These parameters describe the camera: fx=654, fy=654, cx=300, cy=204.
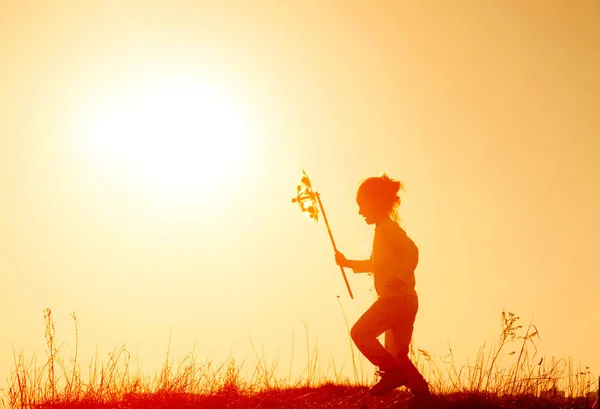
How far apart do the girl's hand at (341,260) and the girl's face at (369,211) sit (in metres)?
0.51

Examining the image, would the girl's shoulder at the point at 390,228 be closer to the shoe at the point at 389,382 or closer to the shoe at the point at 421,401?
the shoe at the point at 389,382

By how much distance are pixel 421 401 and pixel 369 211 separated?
199 centimetres

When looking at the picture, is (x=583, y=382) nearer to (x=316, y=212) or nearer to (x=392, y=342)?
(x=392, y=342)

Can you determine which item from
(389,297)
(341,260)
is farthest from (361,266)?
(389,297)

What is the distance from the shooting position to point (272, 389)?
7988mm

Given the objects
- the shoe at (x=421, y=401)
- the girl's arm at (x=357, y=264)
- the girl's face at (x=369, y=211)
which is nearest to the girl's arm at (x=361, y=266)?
the girl's arm at (x=357, y=264)

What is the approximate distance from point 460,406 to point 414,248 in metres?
1.58

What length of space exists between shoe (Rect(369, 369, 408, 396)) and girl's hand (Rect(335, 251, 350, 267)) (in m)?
1.38

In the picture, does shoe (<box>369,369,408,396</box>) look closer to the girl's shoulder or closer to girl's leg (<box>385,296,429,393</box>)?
girl's leg (<box>385,296,429,393</box>)

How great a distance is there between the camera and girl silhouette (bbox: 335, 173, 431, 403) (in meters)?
6.16

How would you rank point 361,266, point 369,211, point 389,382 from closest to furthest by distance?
1. point 389,382
2. point 369,211
3. point 361,266

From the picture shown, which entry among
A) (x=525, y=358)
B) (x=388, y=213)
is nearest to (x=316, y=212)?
(x=388, y=213)

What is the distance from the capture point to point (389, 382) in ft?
19.9

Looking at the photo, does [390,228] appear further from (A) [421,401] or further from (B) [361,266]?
(A) [421,401]
